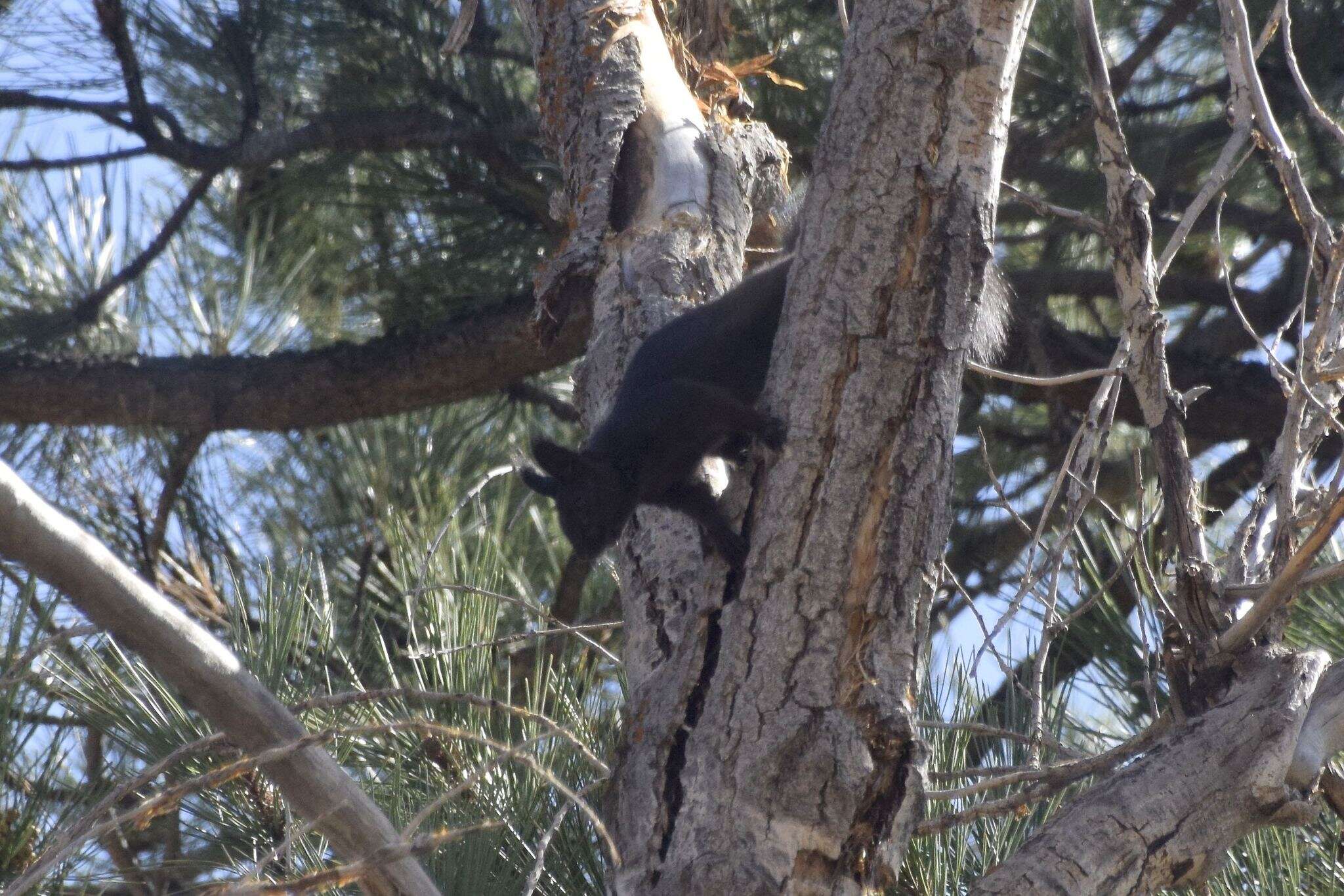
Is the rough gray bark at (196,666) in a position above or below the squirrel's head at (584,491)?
below

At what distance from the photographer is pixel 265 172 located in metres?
4.77

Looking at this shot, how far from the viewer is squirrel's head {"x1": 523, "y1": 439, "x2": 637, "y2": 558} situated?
286cm

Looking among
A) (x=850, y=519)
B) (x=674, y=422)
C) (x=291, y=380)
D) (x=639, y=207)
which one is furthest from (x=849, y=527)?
Answer: (x=291, y=380)

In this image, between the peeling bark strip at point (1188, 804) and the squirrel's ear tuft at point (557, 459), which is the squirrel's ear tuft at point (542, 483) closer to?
the squirrel's ear tuft at point (557, 459)

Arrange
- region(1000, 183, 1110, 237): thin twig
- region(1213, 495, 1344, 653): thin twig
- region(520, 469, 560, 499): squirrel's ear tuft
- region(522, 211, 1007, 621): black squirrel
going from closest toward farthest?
1. region(1213, 495, 1344, 653): thin twig
2. region(1000, 183, 1110, 237): thin twig
3. region(522, 211, 1007, 621): black squirrel
4. region(520, 469, 560, 499): squirrel's ear tuft

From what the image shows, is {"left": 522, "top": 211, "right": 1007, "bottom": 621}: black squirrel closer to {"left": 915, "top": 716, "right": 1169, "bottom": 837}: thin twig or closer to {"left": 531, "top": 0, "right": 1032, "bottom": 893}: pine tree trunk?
{"left": 531, "top": 0, "right": 1032, "bottom": 893}: pine tree trunk

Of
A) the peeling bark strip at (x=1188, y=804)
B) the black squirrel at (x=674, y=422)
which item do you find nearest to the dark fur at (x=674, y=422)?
the black squirrel at (x=674, y=422)

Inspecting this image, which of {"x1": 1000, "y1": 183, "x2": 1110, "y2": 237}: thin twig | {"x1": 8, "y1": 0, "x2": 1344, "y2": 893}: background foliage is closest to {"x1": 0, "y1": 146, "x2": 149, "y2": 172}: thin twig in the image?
{"x1": 8, "y1": 0, "x2": 1344, "y2": 893}: background foliage

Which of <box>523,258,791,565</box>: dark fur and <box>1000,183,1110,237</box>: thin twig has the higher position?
<box>1000,183,1110,237</box>: thin twig

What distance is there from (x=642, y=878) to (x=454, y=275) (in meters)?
3.03

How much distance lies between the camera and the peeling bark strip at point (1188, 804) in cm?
154

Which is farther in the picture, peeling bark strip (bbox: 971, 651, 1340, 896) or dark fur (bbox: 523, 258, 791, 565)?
dark fur (bbox: 523, 258, 791, 565)

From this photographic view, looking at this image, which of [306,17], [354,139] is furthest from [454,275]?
[306,17]

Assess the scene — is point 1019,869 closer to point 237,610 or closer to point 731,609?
point 731,609
